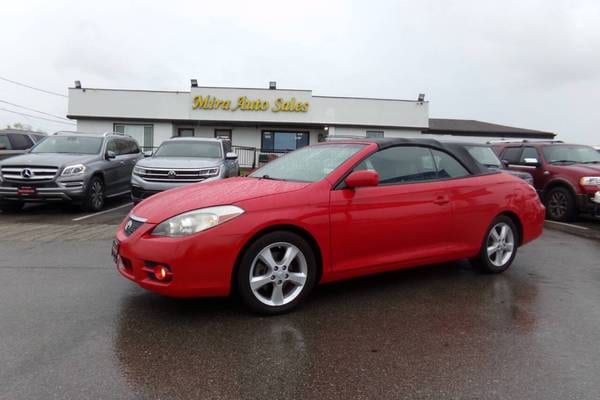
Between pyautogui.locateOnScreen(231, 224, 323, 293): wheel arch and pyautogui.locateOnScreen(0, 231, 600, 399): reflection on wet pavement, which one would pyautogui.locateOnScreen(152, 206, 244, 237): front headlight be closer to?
pyautogui.locateOnScreen(231, 224, 323, 293): wheel arch

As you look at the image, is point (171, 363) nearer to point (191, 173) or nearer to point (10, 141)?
point (191, 173)

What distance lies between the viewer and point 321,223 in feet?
13.2

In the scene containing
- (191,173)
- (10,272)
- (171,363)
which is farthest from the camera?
(191,173)

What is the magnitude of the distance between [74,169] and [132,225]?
6731 millimetres

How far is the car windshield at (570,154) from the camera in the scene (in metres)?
10.8

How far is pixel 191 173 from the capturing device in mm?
9469

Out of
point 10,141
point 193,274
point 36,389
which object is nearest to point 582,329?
point 193,274

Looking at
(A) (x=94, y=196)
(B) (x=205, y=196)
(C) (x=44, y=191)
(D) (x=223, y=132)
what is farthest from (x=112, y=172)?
(D) (x=223, y=132)

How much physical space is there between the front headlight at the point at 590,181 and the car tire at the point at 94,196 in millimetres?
10194

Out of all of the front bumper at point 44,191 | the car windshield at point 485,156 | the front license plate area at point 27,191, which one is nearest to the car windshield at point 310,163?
the car windshield at point 485,156

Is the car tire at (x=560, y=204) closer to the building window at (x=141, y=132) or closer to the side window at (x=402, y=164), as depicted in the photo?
the side window at (x=402, y=164)

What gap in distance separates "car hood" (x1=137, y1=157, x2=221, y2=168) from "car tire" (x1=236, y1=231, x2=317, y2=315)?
237 inches

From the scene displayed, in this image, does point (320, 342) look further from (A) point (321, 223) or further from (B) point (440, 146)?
(B) point (440, 146)

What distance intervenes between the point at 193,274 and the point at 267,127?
2514 centimetres
